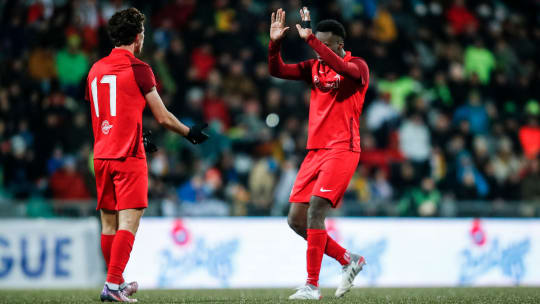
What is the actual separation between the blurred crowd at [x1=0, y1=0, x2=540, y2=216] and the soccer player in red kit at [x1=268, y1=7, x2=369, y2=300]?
505 centimetres

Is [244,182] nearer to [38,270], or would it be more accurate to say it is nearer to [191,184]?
[191,184]

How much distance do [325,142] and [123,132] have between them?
1.74 m

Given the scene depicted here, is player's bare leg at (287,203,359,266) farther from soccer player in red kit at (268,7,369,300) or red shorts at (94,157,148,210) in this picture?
red shorts at (94,157,148,210)

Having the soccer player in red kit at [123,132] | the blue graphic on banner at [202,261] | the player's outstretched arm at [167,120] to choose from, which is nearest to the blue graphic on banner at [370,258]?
the blue graphic on banner at [202,261]

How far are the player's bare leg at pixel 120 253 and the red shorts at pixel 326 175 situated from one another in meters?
1.49

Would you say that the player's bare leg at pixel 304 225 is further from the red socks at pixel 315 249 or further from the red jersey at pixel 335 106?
the red jersey at pixel 335 106

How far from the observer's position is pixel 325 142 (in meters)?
7.01

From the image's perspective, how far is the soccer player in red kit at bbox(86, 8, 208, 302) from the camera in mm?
6191

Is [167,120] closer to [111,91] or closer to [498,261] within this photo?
[111,91]

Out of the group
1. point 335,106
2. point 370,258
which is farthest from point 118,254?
point 370,258

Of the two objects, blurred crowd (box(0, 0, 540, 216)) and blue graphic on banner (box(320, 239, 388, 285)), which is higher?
blurred crowd (box(0, 0, 540, 216))

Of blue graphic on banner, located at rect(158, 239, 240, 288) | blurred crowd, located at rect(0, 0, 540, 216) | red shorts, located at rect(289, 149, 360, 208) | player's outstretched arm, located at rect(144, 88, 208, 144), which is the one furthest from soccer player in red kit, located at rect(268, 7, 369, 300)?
blurred crowd, located at rect(0, 0, 540, 216)

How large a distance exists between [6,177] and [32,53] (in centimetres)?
261

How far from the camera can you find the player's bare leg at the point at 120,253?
240 inches
